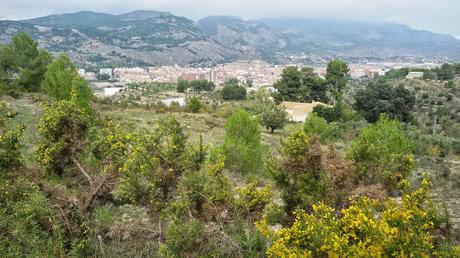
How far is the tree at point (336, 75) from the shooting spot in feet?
157

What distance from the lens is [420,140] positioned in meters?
28.0

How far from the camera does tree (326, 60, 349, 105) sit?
48.0m

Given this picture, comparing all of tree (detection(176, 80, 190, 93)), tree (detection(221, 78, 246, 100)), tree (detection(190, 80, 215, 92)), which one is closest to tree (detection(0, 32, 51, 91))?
tree (detection(221, 78, 246, 100))

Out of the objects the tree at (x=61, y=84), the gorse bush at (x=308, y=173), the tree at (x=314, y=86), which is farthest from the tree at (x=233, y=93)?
the gorse bush at (x=308, y=173)

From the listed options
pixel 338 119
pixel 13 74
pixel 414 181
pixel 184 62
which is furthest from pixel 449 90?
pixel 184 62

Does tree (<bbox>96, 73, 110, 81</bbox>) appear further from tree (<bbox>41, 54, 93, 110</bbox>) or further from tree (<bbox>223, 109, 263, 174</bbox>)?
tree (<bbox>223, 109, 263, 174</bbox>)

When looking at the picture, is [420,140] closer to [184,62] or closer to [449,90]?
[449,90]

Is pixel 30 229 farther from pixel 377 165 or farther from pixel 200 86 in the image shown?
pixel 200 86

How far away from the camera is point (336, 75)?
48.5 metres

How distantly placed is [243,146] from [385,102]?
25143 millimetres

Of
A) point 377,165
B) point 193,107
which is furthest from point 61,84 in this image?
point 377,165

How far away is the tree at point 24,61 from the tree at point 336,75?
96.9 ft

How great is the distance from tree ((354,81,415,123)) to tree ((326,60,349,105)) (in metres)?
8.22

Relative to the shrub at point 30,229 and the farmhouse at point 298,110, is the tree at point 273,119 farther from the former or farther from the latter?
the shrub at point 30,229
